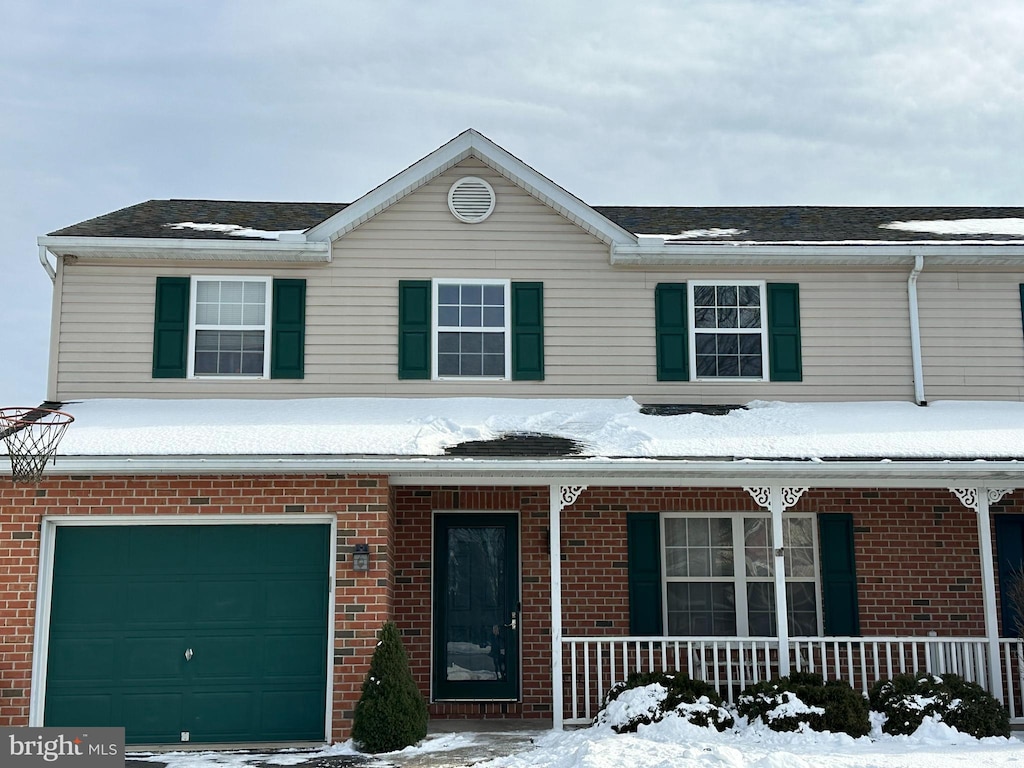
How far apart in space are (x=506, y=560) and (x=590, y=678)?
1.61 metres

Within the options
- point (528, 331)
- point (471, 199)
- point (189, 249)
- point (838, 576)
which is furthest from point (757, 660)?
point (189, 249)

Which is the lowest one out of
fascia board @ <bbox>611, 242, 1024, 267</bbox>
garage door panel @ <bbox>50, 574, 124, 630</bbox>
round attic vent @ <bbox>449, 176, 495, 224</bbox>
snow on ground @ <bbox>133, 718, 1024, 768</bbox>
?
snow on ground @ <bbox>133, 718, 1024, 768</bbox>

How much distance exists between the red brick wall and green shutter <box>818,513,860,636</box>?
16.4ft

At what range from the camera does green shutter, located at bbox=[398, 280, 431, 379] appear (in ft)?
41.1

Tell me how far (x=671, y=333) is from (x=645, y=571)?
117 inches

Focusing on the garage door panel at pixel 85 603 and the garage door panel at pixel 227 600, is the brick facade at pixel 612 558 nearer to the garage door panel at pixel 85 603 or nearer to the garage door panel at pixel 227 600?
the garage door panel at pixel 227 600

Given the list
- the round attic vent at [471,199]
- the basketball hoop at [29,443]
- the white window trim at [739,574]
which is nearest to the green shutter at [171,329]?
the basketball hoop at [29,443]

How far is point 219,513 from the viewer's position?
10.6m

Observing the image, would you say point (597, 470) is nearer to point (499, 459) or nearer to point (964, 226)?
point (499, 459)

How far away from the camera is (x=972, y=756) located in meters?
8.77

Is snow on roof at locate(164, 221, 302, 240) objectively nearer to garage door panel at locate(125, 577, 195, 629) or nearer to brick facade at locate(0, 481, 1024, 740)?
brick facade at locate(0, 481, 1024, 740)

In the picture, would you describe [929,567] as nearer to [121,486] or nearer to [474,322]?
[474,322]

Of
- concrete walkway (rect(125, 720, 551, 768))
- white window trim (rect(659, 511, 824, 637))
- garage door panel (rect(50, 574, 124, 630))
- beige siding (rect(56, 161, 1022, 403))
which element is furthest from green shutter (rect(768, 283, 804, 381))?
garage door panel (rect(50, 574, 124, 630))

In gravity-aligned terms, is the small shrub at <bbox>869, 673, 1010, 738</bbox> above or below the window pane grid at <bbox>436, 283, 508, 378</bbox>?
below
